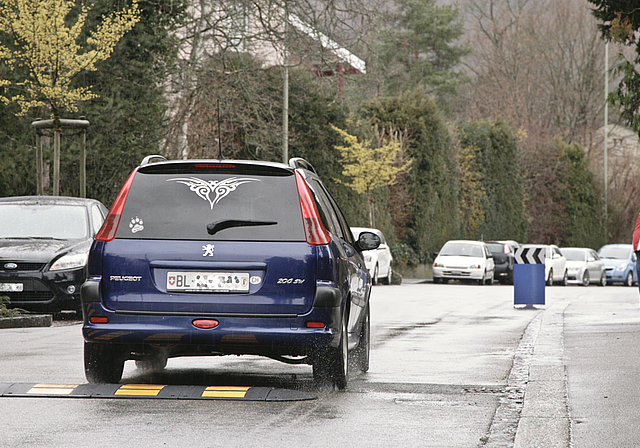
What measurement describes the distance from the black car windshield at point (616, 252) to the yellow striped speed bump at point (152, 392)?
127 feet

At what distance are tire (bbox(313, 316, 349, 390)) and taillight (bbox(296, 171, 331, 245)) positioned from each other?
694mm

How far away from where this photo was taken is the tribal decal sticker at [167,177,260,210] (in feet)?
24.1

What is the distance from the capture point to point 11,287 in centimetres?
1384

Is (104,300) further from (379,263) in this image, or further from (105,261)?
(379,263)

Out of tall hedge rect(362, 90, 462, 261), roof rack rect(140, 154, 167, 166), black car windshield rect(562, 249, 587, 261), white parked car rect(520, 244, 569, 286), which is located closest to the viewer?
roof rack rect(140, 154, 167, 166)

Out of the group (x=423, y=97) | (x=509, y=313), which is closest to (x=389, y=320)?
(x=509, y=313)

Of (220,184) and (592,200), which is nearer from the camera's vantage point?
(220,184)

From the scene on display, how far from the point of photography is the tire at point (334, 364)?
7.56 meters

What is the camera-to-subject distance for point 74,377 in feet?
26.8

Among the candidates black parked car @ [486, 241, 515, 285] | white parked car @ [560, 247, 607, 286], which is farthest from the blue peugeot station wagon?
white parked car @ [560, 247, 607, 286]

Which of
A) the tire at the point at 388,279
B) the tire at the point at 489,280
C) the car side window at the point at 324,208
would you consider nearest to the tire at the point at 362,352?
the car side window at the point at 324,208

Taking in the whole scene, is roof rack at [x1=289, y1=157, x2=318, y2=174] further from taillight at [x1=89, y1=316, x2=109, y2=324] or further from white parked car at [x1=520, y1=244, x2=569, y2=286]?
white parked car at [x1=520, y1=244, x2=569, y2=286]

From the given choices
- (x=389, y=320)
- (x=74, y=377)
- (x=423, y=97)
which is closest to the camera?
(x=74, y=377)

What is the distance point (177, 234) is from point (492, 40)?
61.0 meters
